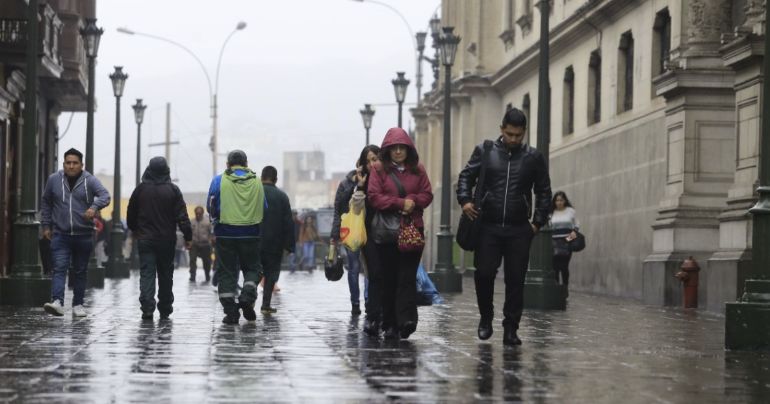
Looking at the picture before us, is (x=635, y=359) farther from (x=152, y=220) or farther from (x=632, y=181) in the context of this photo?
(x=632, y=181)

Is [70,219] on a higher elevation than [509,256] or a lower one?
higher

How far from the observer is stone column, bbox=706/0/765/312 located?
21047 millimetres

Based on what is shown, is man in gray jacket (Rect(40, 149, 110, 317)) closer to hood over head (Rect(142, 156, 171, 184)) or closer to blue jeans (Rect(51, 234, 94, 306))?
blue jeans (Rect(51, 234, 94, 306))

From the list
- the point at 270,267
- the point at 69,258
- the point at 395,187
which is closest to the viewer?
the point at 395,187

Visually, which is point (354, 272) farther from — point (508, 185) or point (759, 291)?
point (759, 291)

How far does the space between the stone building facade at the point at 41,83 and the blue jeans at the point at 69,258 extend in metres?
3.51

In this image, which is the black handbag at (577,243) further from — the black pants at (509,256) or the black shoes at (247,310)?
the black pants at (509,256)

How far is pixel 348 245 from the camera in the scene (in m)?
14.8

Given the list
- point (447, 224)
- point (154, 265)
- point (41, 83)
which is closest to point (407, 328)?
point (154, 265)

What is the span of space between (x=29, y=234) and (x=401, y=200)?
8.48m

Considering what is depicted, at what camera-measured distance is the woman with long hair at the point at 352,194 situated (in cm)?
1555

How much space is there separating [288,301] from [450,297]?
431cm

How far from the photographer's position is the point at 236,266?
56.4 feet

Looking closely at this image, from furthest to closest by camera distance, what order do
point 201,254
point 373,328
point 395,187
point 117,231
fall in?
point 117,231
point 201,254
point 373,328
point 395,187
